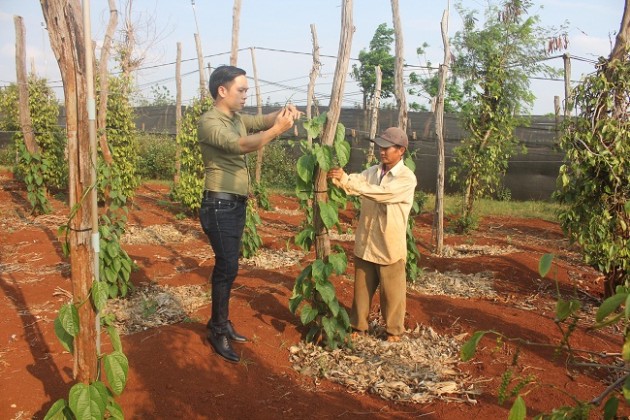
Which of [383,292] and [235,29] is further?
[235,29]

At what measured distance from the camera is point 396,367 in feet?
12.0

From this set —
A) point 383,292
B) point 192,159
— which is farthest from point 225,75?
point 192,159

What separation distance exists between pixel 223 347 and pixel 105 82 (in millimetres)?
6067

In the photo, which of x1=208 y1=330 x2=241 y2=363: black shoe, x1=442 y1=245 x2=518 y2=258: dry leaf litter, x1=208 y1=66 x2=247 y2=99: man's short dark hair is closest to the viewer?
x1=208 y1=66 x2=247 y2=99: man's short dark hair

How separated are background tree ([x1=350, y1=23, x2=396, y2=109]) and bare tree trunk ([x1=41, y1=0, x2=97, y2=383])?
19.6 metres

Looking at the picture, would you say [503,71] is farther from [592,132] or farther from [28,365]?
[28,365]

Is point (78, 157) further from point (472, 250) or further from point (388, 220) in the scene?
point (472, 250)

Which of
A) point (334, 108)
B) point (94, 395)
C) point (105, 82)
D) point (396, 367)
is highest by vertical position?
point (105, 82)

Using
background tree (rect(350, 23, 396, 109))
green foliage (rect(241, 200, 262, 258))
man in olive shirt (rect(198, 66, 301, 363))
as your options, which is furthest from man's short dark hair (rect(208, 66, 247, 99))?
background tree (rect(350, 23, 396, 109))

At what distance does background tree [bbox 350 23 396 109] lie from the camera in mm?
21484

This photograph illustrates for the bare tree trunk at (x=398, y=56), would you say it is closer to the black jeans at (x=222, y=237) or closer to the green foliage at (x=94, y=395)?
the black jeans at (x=222, y=237)

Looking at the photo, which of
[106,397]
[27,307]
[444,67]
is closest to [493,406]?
[106,397]

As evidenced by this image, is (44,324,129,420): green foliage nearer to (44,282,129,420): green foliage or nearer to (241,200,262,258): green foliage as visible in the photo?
(44,282,129,420): green foliage

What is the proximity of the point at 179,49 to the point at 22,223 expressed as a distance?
5.99m
